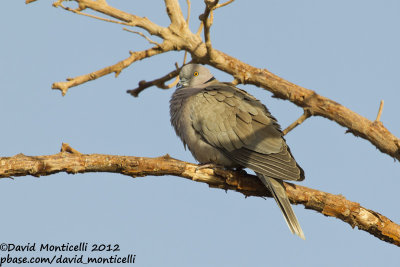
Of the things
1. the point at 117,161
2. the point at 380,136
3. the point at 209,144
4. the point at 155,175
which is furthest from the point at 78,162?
the point at 380,136

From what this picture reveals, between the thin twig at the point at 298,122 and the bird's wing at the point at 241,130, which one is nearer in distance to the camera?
the bird's wing at the point at 241,130

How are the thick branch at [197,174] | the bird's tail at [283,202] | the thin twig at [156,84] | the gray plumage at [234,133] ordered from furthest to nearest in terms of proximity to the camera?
the thin twig at [156,84] → the gray plumage at [234,133] → the bird's tail at [283,202] → the thick branch at [197,174]

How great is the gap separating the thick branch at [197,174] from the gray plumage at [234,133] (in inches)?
7.4

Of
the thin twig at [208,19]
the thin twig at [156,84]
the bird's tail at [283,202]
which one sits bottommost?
the bird's tail at [283,202]

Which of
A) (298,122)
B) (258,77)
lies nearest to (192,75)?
(258,77)

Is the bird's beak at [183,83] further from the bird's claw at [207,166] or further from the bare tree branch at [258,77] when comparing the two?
the bird's claw at [207,166]

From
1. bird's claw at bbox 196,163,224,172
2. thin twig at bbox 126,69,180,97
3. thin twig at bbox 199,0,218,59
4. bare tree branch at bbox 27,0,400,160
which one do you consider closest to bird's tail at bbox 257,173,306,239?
bird's claw at bbox 196,163,224,172

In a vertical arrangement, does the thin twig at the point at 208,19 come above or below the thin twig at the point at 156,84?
below

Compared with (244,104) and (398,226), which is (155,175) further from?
(398,226)

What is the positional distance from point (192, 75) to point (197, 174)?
6.20ft

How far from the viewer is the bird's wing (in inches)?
192

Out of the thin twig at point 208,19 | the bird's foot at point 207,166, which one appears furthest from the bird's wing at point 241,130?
the thin twig at point 208,19

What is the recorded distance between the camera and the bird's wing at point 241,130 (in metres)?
4.88

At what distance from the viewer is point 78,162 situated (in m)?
3.94
